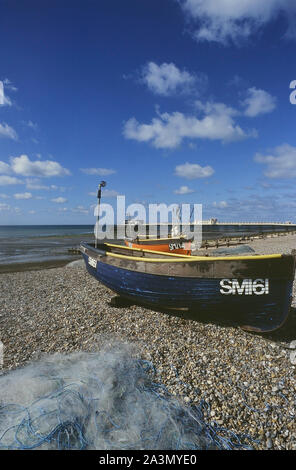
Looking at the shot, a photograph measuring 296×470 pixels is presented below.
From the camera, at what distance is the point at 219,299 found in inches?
245

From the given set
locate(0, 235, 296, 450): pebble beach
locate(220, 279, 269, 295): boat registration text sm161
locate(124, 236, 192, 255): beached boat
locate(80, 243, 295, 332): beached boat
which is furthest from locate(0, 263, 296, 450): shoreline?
locate(124, 236, 192, 255): beached boat

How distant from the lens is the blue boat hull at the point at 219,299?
5.95 metres

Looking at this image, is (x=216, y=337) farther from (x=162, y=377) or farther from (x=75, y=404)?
(x=75, y=404)

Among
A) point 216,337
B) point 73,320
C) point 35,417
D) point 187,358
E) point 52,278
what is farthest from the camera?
point 52,278

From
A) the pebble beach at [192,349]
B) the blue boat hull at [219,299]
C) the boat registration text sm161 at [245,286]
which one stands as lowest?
the pebble beach at [192,349]

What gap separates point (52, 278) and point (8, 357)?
375 inches

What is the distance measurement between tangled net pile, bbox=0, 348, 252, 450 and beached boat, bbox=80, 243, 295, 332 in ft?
8.85

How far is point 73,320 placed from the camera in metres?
7.62

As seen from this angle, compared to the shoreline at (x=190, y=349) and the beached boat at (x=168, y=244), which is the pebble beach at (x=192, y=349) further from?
the beached boat at (x=168, y=244)

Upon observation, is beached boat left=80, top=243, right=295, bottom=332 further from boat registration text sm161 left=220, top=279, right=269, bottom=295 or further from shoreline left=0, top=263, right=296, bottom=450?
shoreline left=0, top=263, right=296, bottom=450

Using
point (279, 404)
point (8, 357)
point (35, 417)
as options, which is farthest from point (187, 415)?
point (8, 357)

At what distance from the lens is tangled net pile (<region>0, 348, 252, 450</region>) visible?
126 inches

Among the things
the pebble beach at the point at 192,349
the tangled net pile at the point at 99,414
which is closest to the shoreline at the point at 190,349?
the pebble beach at the point at 192,349

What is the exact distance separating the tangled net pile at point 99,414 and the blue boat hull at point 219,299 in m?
2.66
